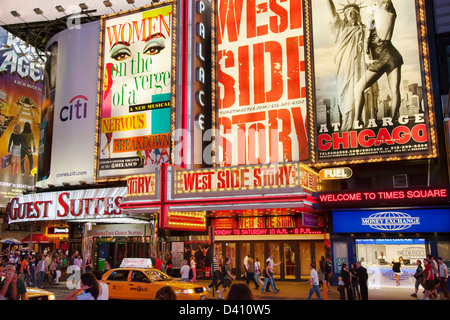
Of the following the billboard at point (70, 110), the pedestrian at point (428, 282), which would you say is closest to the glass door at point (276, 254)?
the pedestrian at point (428, 282)

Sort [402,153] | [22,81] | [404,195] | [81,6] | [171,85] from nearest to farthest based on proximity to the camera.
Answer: [404,195] → [402,153] → [171,85] → [81,6] → [22,81]

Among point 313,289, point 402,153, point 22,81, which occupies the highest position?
point 22,81

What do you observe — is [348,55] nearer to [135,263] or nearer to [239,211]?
[239,211]

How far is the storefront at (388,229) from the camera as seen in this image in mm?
22688

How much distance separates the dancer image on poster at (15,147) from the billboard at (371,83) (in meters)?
35.4

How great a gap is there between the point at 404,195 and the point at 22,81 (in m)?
42.5

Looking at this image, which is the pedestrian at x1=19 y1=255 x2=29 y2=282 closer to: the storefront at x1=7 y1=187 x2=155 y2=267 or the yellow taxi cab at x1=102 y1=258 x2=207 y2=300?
the storefront at x1=7 y1=187 x2=155 y2=267

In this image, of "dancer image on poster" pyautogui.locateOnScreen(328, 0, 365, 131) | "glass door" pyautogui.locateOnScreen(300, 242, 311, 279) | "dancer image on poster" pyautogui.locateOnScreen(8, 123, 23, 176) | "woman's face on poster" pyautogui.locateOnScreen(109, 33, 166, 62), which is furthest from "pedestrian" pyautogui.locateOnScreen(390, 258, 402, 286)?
"dancer image on poster" pyautogui.locateOnScreen(8, 123, 23, 176)

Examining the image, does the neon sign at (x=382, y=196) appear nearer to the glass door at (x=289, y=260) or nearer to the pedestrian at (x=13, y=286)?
the glass door at (x=289, y=260)

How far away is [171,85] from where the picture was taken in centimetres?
3055

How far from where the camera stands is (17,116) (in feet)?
160

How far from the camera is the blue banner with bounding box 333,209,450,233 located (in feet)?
77.2

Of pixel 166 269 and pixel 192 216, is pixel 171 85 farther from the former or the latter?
pixel 166 269
